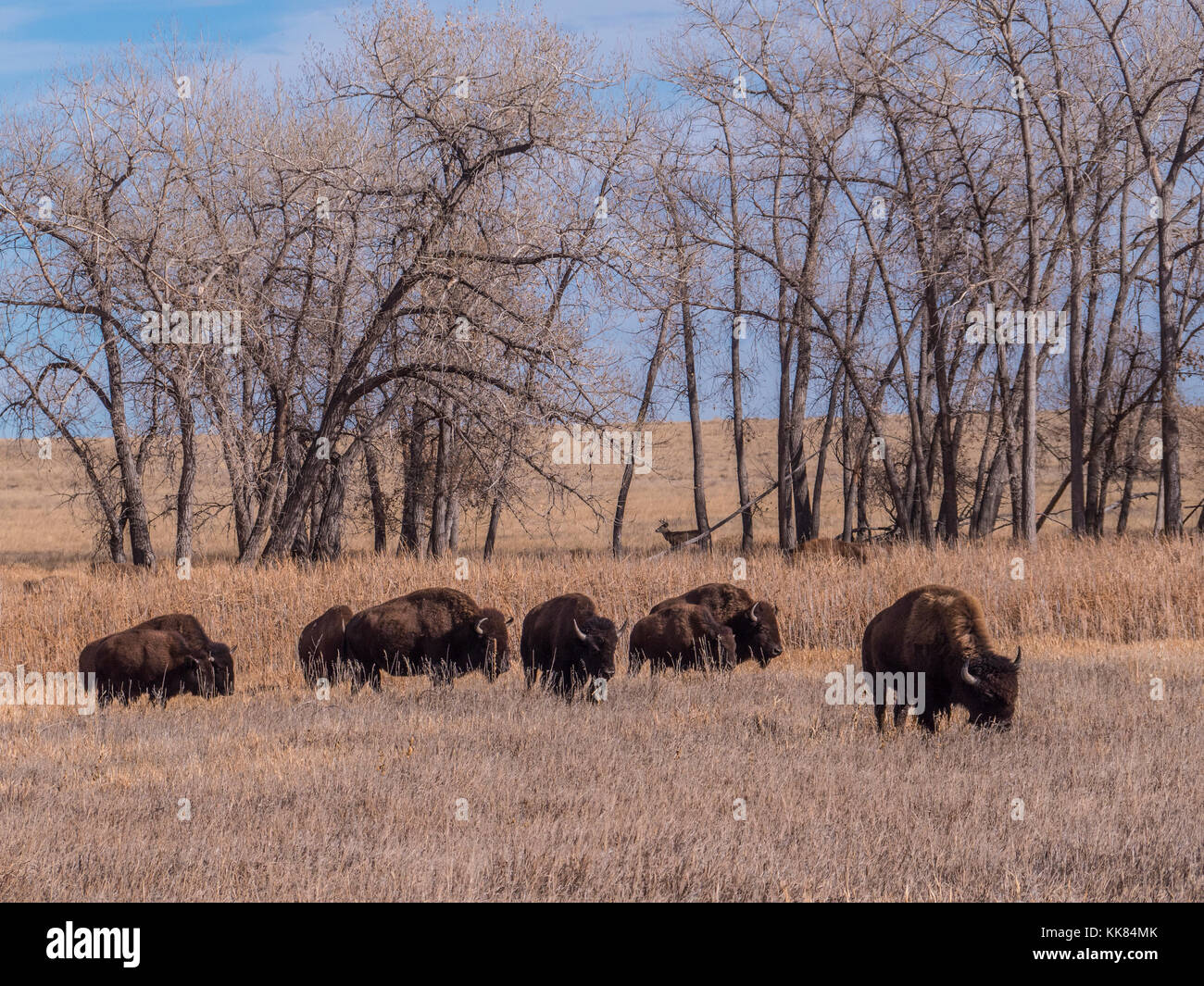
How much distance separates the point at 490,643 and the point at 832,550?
396 inches

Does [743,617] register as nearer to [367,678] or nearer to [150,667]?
[367,678]

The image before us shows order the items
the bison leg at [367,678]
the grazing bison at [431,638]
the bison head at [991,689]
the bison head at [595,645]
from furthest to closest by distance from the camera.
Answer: the bison leg at [367,678] < the grazing bison at [431,638] < the bison head at [595,645] < the bison head at [991,689]

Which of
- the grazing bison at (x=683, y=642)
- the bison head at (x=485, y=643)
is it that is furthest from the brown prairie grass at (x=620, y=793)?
the grazing bison at (x=683, y=642)

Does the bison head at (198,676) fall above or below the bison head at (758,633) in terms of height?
below

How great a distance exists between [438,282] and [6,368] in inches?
407

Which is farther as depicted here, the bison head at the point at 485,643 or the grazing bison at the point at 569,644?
the bison head at the point at 485,643

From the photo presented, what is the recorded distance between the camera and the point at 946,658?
988 centimetres

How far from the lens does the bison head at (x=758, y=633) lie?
14.5 m

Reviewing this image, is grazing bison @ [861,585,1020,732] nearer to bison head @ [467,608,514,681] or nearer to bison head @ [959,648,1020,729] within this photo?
bison head @ [959,648,1020,729]

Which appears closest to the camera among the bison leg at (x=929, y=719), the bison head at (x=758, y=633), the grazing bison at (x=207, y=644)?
the bison leg at (x=929, y=719)

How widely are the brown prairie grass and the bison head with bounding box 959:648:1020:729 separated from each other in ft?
0.56

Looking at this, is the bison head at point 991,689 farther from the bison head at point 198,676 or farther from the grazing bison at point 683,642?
the bison head at point 198,676

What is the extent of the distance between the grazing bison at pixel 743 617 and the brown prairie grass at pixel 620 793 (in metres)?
0.32

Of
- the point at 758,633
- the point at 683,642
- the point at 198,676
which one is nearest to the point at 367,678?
the point at 198,676
